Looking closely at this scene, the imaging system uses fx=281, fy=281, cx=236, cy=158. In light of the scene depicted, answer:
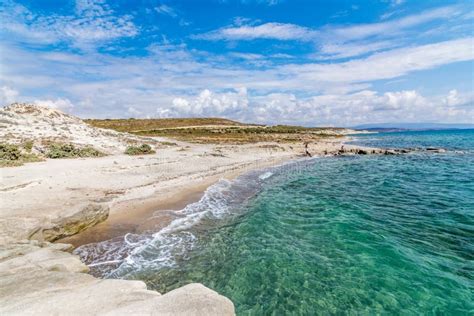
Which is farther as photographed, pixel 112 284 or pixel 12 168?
pixel 12 168

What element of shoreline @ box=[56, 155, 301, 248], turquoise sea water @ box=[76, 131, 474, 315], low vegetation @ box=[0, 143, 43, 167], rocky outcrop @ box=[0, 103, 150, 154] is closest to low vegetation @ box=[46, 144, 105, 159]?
rocky outcrop @ box=[0, 103, 150, 154]

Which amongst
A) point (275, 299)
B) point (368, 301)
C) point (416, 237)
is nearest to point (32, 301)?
point (275, 299)

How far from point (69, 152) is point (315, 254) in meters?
30.5

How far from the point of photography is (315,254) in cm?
1130

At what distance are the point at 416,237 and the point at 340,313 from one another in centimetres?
754

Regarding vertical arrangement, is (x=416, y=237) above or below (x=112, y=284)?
below

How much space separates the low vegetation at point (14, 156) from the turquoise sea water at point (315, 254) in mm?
18275

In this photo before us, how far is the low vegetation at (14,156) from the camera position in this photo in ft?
79.9

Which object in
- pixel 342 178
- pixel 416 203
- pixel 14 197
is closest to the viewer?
pixel 14 197

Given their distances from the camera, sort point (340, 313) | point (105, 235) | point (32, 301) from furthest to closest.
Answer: point (105, 235), point (340, 313), point (32, 301)

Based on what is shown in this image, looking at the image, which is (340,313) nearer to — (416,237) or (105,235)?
(416,237)

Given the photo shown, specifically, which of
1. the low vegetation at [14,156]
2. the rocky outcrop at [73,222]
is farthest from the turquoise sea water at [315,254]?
the low vegetation at [14,156]

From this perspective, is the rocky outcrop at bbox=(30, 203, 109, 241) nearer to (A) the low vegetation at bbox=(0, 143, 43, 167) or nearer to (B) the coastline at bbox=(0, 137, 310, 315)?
(B) the coastline at bbox=(0, 137, 310, 315)

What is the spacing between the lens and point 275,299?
8422 millimetres
